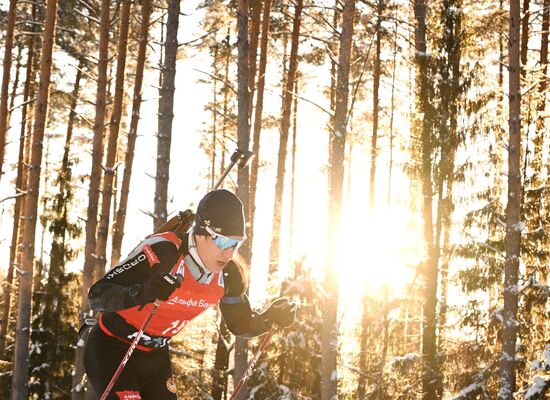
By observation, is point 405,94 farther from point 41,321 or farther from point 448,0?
point 41,321

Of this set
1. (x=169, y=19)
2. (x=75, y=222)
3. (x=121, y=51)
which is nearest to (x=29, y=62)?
(x=75, y=222)

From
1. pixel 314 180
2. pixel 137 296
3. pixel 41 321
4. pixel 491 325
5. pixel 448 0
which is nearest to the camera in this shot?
pixel 137 296

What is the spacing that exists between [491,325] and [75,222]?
12.6 meters

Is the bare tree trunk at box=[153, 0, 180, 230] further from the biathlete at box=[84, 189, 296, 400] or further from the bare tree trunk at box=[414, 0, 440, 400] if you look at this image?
the biathlete at box=[84, 189, 296, 400]

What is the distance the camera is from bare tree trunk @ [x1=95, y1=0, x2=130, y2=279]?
1471 cm

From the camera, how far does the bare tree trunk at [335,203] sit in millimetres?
12961

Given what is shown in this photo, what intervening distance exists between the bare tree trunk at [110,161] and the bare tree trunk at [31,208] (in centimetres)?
150

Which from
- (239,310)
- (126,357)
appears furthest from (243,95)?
(126,357)

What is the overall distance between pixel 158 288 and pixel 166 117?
9983mm

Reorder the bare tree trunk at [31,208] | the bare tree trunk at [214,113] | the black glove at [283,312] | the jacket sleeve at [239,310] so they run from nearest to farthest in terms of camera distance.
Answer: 1. the black glove at [283,312]
2. the jacket sleeve at [239,310]
3. the bare tree trunk at [31,208]
4. the bare tree trunk at [214,113]

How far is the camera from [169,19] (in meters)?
13.3

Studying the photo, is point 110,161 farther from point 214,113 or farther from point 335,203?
point 214,113

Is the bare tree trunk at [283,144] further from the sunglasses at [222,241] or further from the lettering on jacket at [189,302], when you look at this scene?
the sunglasses at [222,241]

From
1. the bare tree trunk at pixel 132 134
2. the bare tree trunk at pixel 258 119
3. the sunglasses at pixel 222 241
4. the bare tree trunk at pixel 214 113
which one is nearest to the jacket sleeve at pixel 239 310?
the sunglasses at pixel 222 241
